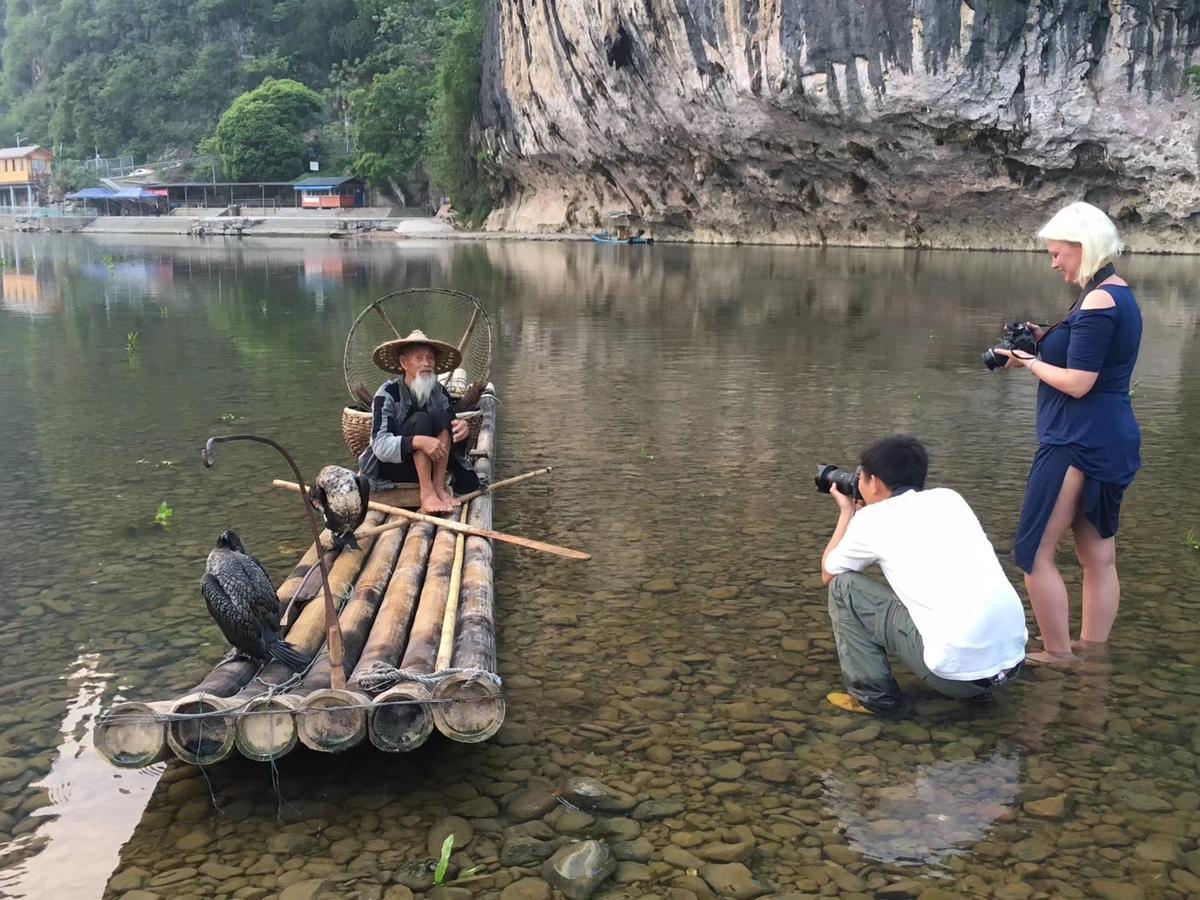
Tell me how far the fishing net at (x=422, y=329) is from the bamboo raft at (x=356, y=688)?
3.39 meters

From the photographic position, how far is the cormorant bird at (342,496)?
4969 millimetres

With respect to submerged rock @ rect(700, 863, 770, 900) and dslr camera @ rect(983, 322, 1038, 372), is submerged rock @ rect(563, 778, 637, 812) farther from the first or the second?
dslr camera @ rect(983, 322, 1038, 372)

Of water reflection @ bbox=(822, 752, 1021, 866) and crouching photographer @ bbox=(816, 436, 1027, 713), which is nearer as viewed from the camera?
water reflection @ bbox=(822, 752, 1021, 866)

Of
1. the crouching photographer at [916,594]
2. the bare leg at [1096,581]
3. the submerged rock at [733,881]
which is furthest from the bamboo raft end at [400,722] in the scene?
→ the bare leg at [1096,581]

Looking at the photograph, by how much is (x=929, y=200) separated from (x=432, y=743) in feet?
124

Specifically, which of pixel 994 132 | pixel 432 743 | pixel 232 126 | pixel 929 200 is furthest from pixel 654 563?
pixel 232 126

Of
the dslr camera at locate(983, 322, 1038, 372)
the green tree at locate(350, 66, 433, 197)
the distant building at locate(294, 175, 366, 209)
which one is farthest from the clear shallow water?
the distant building at locate(294, 175, 366, 209)

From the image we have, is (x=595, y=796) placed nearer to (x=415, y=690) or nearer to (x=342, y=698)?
(x=415, y=690)

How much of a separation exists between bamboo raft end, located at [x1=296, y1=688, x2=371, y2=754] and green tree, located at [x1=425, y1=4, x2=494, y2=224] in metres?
54.9

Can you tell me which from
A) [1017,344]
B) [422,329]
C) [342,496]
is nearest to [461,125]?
[422,329]

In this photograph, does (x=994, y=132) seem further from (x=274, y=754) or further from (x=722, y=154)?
(x=274, y=754)

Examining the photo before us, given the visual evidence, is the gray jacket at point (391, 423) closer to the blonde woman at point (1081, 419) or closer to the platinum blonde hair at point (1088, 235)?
the blonde woman at point (1081, 419)

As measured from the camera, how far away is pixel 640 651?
500 centimetres

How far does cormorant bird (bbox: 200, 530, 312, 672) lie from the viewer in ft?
12.9
